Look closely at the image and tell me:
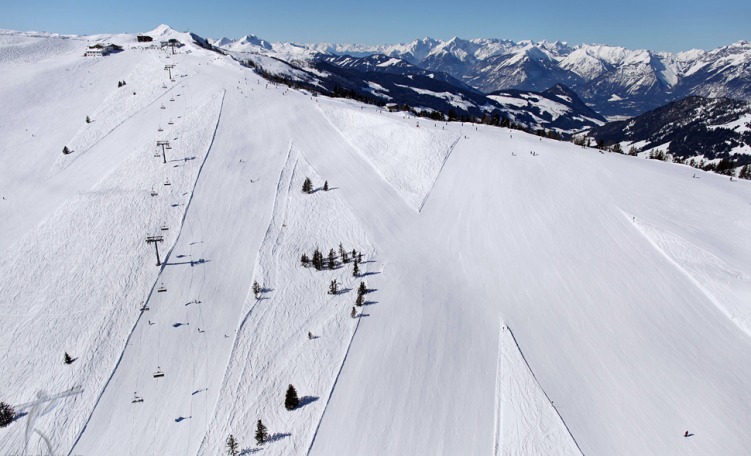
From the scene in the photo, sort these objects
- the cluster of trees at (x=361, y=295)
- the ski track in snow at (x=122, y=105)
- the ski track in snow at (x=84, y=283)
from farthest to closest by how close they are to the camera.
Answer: the ski track in snow at (x=122, y=105) < the cluster of trees at (x=361, y=295) < the ski track in snow at (x=84, y=283)

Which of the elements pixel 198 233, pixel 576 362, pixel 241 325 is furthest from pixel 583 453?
pixel 198 233

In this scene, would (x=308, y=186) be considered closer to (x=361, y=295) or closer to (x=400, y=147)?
(x=400, y=147)

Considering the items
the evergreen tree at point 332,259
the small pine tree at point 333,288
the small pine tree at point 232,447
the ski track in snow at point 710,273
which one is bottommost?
the small pine tree at point 232,447

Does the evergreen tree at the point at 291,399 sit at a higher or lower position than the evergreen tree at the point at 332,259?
lower

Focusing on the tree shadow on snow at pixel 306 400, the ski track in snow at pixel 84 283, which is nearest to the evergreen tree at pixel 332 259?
the tree shadow on snow at pixel 306 400

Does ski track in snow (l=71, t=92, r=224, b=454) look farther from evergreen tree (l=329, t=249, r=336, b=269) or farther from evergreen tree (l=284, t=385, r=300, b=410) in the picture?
evergreen tree (l=329, t=249, r=336, b=269)

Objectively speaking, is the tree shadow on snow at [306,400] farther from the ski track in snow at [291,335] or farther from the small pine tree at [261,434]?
the small pine tree at [261,434]
